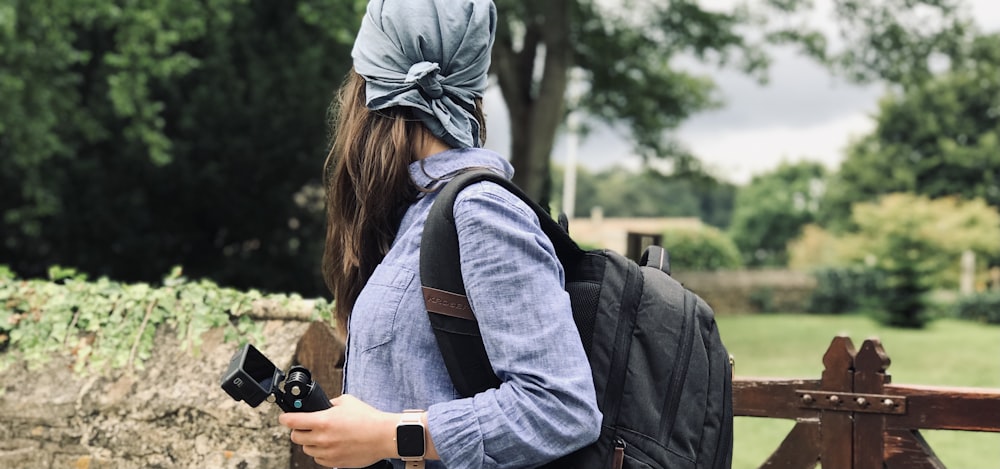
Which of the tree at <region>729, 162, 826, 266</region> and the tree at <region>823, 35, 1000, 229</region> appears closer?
the tree at <region>823, 35, 1000, 229</region>

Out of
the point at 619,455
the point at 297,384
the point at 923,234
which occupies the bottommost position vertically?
the point at 923,234

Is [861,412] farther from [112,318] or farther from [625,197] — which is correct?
[625,197]

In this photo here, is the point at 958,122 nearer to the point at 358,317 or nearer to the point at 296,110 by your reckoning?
the point at 296,110

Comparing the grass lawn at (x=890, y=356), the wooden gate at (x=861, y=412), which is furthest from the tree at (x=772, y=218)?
the wooden gate at (x=861, y=412)

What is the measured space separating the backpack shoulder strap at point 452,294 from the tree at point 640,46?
12705 mm

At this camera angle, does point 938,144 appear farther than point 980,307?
Yes

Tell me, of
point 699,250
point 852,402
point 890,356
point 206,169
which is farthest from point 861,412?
point 699,250

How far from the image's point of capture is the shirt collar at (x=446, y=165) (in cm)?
152

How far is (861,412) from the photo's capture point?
279cm

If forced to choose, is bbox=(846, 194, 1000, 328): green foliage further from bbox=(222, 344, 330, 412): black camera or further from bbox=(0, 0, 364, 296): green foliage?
bbox=(222, 344, 330, 412): black camera

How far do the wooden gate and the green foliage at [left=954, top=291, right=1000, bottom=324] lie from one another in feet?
89.9

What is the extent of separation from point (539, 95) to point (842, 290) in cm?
1695

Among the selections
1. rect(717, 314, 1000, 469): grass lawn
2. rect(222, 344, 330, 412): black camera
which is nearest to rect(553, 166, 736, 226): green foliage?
rect(717, 314, 1000, 469): grass lawn

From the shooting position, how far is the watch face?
54.6 inches
